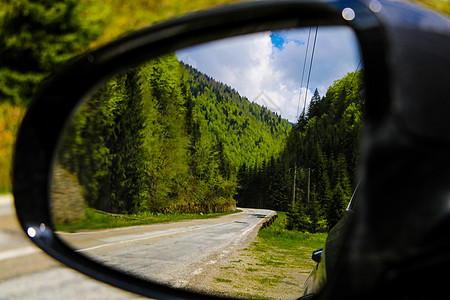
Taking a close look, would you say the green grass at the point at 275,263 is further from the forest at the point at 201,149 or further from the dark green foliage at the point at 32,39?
the dark green foliage at the point at 32,39

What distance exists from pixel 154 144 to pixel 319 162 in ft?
1.76

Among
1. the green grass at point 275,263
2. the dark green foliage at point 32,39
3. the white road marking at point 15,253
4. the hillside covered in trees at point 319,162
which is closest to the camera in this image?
the hillside covered in trees at point 319,162

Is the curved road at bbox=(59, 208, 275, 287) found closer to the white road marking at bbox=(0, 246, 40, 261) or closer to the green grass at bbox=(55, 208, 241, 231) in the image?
the green grass at bbox=(55, 208, 241, 231)

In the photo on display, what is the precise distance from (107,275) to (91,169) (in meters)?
0.38

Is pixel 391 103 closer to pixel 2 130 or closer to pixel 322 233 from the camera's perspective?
pixel 322 233

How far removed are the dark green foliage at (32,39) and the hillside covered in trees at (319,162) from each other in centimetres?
1419

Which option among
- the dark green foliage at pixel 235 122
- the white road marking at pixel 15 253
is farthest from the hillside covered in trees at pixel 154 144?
the white road marking at pixel 15 253

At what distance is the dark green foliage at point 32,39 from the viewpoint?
42.9ft

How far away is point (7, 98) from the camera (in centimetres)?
1338

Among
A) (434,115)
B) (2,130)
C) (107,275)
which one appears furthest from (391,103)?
(2,130)

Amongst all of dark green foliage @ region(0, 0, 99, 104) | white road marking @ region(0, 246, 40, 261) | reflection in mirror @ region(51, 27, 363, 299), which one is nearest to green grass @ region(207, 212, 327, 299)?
reflection in mirror @ region(51, 27, 363, 299)

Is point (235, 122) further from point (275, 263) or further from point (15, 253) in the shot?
point (15, 253)

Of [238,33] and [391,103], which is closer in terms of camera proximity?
[391,103]

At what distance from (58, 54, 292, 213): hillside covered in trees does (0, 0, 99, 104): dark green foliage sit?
13720mm
